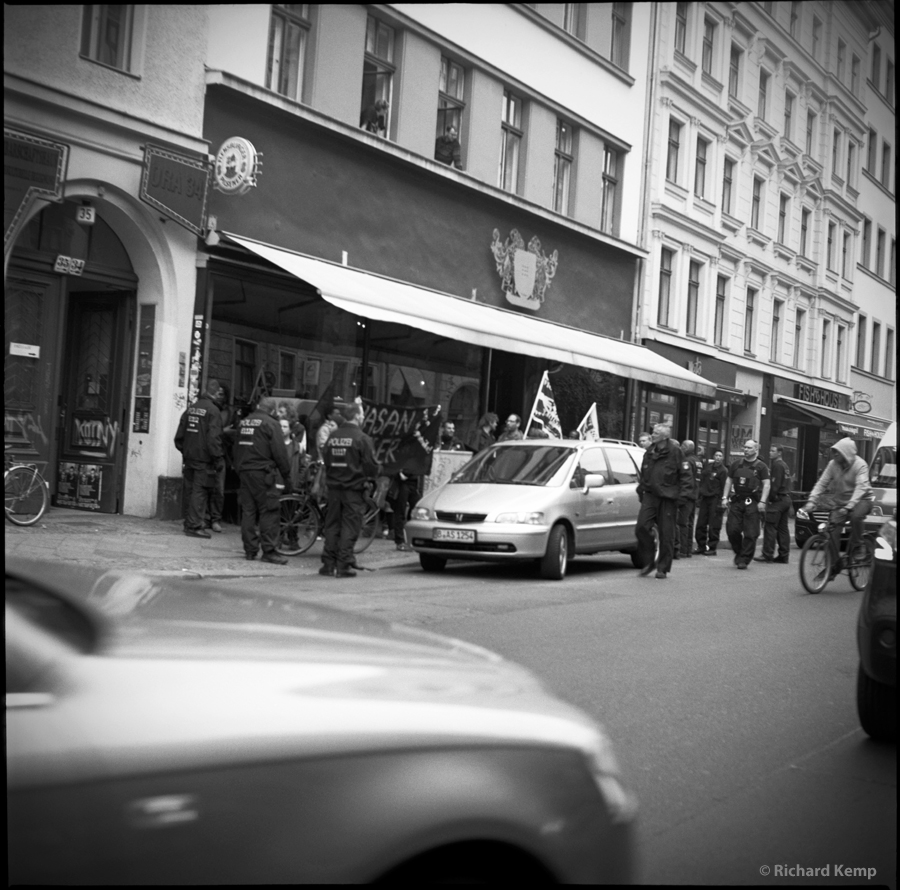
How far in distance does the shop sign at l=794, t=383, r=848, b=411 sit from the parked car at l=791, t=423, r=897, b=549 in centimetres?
1459

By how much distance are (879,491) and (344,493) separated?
5.99 metres

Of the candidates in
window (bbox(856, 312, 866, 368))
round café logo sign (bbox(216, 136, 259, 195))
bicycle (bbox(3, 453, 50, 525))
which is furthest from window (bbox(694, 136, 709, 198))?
bicycle (bbox(3, 453, 50, 525))

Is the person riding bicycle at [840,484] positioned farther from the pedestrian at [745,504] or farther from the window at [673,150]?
the window at [673,150]

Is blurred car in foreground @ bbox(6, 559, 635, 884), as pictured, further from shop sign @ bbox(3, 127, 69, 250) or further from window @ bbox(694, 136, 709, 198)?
window @ bbox(694, 136, 709, 198)

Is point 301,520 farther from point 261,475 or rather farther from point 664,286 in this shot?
point 664,286

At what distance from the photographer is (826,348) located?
4169cm

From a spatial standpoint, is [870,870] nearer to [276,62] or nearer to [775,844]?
[775,844]

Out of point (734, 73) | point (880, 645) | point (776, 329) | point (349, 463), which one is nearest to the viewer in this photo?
point (880, 645)

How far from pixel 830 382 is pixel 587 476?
30413mm

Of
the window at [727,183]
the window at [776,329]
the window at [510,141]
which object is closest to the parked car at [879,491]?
the window at [510,141]

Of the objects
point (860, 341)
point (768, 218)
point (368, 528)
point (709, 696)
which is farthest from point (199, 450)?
point (860, 341)

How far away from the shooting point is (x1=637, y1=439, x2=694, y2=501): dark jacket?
14078 mm

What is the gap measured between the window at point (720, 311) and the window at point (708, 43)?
5836mm

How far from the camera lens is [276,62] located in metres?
17.3
